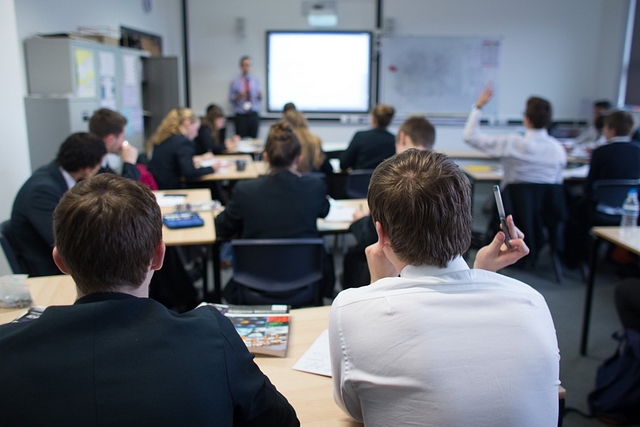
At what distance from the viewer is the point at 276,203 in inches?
107

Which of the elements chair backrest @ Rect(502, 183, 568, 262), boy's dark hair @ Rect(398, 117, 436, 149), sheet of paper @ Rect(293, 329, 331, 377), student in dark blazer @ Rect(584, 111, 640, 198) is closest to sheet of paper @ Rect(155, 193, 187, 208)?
boy's dark hair @ Rect(398, 117, 436, 149)

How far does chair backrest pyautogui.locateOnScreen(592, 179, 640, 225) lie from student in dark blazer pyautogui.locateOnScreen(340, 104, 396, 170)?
1.70 metres

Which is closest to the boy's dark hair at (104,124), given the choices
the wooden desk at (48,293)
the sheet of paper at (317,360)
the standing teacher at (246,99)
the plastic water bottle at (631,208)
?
the wooden desk at (48,293)

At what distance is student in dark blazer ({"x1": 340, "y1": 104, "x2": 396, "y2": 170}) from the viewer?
467 centimetres

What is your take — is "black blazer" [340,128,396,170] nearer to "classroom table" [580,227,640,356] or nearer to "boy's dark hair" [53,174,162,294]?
"classroom table" [580,227,640,356]

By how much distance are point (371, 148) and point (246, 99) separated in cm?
431

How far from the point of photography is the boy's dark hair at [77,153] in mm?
2650

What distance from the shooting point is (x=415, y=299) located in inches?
42.1

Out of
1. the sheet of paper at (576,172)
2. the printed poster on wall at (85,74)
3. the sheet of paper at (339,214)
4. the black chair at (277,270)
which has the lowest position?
the black chair at (277,270)

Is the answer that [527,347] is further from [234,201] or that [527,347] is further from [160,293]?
[160,293]

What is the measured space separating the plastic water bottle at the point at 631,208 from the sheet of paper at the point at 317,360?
3.17 m

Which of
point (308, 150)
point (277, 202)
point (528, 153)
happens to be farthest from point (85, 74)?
point (528, 153)

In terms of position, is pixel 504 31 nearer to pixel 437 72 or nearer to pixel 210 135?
pixel 437 72

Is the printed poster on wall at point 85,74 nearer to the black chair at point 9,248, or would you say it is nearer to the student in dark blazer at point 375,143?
the student in dark blazer at point 375,143
